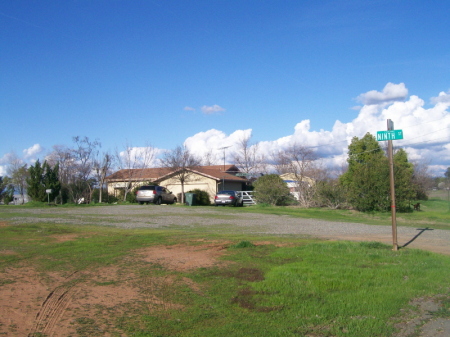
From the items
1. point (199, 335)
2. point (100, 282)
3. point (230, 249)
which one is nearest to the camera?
point (199, 335)

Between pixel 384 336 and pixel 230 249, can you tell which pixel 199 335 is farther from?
pixel 230 249

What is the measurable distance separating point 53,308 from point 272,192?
1246 inches

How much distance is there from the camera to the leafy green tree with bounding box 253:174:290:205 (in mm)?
37031

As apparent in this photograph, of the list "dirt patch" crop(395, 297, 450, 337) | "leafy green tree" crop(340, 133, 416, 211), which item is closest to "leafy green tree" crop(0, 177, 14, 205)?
"leafy green tree" crop(340, 133, 416, 211)

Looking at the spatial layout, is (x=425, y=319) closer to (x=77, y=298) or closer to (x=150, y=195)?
(x=77, y=298)

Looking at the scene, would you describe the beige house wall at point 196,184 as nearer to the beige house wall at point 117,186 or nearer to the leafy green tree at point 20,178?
the beige house wall at point 117,186

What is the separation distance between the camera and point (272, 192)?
37.1 metres

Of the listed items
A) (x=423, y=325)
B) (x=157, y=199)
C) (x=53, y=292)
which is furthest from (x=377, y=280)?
(x=157, y=199)

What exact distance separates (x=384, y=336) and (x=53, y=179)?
133ft

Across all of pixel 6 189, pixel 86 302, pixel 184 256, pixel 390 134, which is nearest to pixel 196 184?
pixel 6 189

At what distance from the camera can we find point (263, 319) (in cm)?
619

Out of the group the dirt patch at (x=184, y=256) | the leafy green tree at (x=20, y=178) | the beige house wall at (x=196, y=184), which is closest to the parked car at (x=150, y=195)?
the beige house wall at (x=196, y=184)

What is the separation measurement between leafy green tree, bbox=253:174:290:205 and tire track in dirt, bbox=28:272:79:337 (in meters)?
30.2

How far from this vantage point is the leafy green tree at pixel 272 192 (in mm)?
37031
